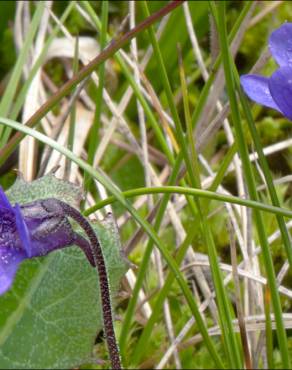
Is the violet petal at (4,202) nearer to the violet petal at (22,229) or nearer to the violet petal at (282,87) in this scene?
the violet petal at (22,229)

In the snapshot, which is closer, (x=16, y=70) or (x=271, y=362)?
(x=271, y=362)

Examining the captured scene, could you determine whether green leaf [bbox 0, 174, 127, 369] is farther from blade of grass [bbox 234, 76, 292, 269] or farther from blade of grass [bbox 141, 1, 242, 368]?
blade of grass [bbox 234, 76, 292, 269]

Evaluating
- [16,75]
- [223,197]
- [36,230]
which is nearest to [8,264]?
[36,230]

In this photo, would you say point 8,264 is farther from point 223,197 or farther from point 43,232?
point 223,197

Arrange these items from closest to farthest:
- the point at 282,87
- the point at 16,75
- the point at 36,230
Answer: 1. the point at 282,87
2. the point at 36,230
3. the point at 16,75

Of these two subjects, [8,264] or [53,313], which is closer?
[8,264]

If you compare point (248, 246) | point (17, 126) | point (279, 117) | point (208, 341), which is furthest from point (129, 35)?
point (279, 117)

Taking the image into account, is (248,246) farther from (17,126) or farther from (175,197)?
Answer: (17,126)
